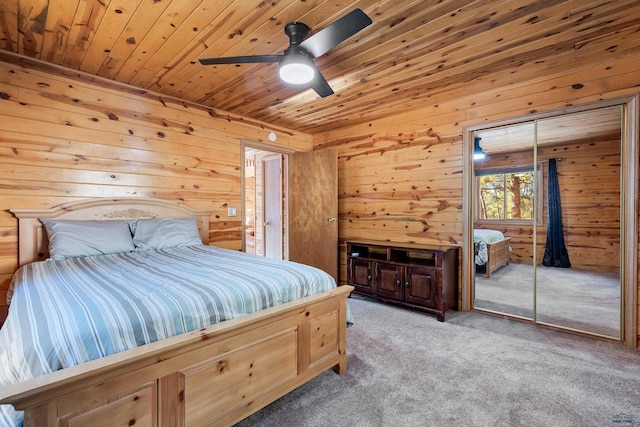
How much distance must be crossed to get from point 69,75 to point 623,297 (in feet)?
16.9

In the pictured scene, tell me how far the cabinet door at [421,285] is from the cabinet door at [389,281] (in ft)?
0.23

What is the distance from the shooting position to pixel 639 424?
155 cm

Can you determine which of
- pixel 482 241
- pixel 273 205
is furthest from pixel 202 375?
pixel 273 205

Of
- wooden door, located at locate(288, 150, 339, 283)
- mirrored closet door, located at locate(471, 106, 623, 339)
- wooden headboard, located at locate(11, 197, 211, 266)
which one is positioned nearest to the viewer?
→ wooden headboard, located at locate(11, 197, 211, 266)

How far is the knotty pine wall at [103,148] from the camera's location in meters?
2.44

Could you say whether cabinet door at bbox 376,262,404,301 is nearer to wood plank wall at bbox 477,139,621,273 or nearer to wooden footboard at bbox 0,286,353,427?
wood plank wall at bbox 477,139,621,273

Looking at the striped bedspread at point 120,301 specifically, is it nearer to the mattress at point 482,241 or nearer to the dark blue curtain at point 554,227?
the mattress at point 482,241

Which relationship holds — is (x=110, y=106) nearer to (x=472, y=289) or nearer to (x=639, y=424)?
(x=472, y=289)

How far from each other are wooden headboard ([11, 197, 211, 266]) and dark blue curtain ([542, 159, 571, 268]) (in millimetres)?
3584

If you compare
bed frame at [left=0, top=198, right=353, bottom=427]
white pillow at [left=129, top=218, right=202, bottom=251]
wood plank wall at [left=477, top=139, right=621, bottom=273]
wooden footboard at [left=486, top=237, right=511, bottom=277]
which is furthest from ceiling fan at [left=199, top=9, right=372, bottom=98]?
wooden footboard at [left=486, top=237, right=511, bottom=277]

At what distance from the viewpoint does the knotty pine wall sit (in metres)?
2.44

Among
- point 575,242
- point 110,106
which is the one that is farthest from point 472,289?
point 110,106

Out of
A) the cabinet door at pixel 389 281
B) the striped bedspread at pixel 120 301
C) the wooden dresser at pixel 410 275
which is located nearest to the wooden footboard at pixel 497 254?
the wooden dresser at pixel 410 275

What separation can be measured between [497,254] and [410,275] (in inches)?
36.8
